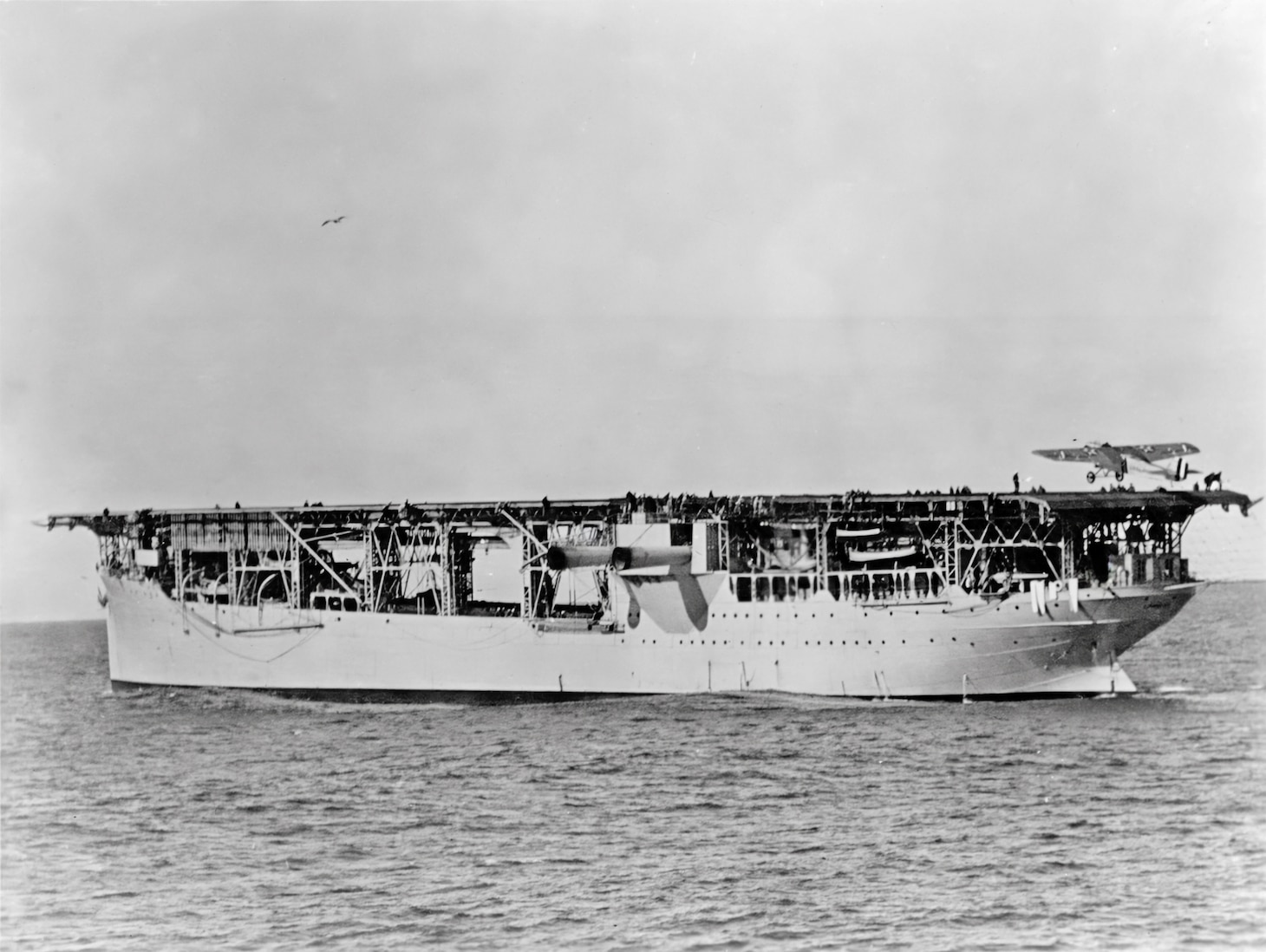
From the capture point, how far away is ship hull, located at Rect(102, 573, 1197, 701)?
36.4m

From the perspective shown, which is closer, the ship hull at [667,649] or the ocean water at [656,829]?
the ocean water at [656,829]

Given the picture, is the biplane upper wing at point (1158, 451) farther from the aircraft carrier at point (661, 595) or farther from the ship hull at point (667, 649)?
the ship hull at point (667, 649)

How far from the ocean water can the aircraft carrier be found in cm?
184

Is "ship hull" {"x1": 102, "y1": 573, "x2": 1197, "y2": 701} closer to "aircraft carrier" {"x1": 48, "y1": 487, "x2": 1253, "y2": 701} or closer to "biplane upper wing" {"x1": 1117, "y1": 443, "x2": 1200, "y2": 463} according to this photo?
"aircraft carrier" {"x1": 48, "y1": 487, "x2": 1253, "y2": 701}

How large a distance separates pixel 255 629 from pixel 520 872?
25445 mm

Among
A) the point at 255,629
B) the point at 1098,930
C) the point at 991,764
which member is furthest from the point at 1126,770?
the point at 255,629

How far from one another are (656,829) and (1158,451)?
898 inches

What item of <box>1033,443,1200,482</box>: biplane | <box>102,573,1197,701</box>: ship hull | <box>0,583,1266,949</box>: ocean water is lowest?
<box>0,583,1266,949</box>: ocean water

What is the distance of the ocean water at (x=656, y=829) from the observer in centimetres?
1841

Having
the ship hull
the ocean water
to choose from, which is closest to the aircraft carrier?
the ship hull

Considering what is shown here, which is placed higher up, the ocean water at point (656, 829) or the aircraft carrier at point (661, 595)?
the aircraft carrier at point (661, 595)

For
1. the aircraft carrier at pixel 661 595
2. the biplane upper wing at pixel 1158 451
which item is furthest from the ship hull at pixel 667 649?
the biplane upper wing at pixel 1158 451

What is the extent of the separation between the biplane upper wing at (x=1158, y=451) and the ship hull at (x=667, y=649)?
170 inches

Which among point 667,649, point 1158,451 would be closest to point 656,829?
point 667,649
